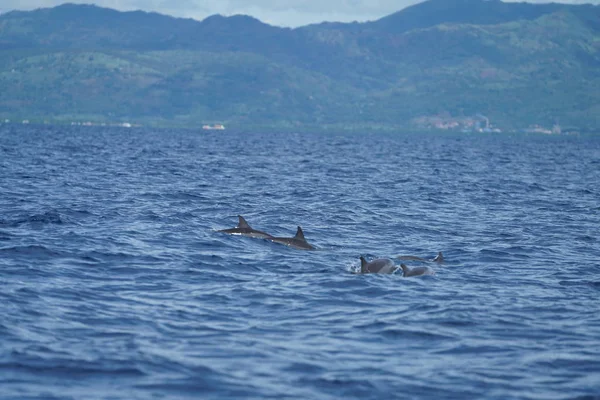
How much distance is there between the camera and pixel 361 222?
34.8 meters

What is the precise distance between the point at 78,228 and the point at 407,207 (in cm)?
1668

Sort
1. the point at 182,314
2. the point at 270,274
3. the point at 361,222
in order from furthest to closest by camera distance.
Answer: the point at 361,222, the point at 270,274, the point at 182,314

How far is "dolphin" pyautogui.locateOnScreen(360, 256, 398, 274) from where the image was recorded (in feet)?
75.7

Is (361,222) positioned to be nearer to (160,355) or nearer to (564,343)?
(564,343)

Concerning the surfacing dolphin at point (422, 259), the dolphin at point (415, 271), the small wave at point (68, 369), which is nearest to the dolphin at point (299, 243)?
→ the surfacing dolphin at point (422, 259)

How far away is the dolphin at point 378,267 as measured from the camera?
75.7ft

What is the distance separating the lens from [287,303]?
63.4ft

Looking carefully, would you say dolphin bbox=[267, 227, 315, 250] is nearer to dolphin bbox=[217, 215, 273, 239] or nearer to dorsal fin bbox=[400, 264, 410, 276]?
dolphin bbox=[217, 215, 273, 239]

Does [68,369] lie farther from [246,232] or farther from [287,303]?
[246,232]

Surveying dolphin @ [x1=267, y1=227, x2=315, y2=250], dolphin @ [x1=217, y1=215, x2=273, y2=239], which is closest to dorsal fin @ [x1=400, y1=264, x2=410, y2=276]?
dolphin @ [x1=267, y1=227, x2=315, y2=250]

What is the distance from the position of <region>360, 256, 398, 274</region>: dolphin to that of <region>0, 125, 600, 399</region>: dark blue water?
17.2 inches

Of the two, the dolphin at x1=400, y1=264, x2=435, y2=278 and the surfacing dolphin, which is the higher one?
the dolphin at x1=400, y1=264, x2=435, y2=278

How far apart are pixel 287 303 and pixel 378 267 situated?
4544 millimetres

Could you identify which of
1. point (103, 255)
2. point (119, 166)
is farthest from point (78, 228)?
point (119, 166)
